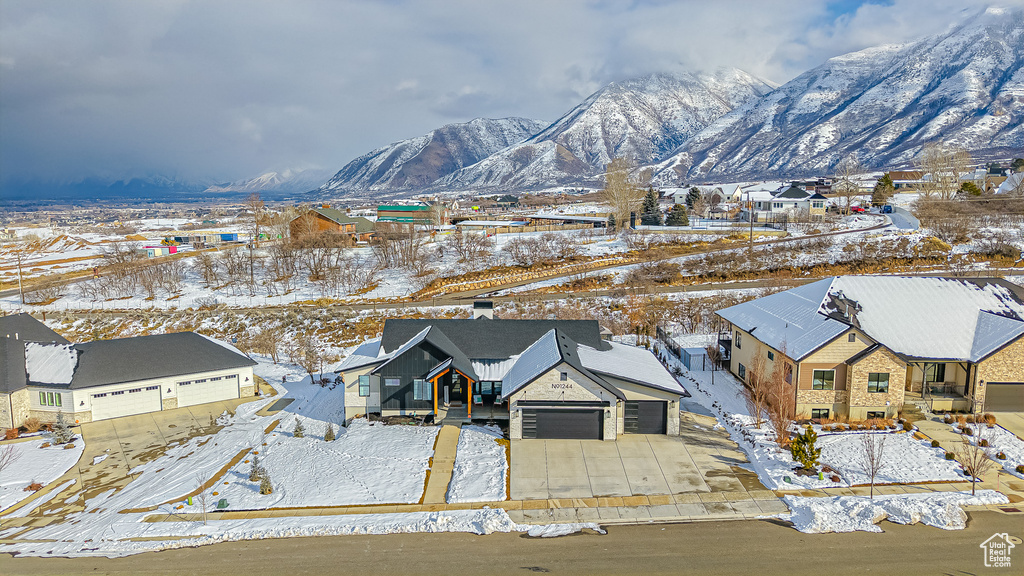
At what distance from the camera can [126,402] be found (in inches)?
1171

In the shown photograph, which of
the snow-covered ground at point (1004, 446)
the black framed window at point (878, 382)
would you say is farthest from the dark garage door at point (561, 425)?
the snow-covered ground at point (1004, 446)

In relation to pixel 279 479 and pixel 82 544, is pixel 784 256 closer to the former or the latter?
pixel 279 479

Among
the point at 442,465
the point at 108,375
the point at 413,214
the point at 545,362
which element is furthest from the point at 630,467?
the point at 413,214

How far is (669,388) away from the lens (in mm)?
25234

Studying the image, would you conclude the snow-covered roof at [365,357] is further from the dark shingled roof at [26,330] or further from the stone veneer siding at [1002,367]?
the stone veneer siding at [1002,367]

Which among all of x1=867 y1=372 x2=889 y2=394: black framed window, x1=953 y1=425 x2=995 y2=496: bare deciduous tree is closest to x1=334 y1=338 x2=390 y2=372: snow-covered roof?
x1=867 y1=372 x2=889 y2=394: black framed window

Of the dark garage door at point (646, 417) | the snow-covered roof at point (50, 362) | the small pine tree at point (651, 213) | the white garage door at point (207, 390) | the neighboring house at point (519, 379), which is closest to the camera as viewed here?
the neighboring house at point (519, 379)

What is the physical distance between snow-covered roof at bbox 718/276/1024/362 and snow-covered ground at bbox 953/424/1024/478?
3358mm

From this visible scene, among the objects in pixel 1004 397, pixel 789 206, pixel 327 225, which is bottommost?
pixel 1004 397

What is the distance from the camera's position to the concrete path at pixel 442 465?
20.3m

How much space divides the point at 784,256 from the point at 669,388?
143 ft

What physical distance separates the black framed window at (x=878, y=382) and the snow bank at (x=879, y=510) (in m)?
6.91

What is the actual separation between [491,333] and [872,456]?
57.9ft

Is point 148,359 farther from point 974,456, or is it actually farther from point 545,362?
point 974,456
